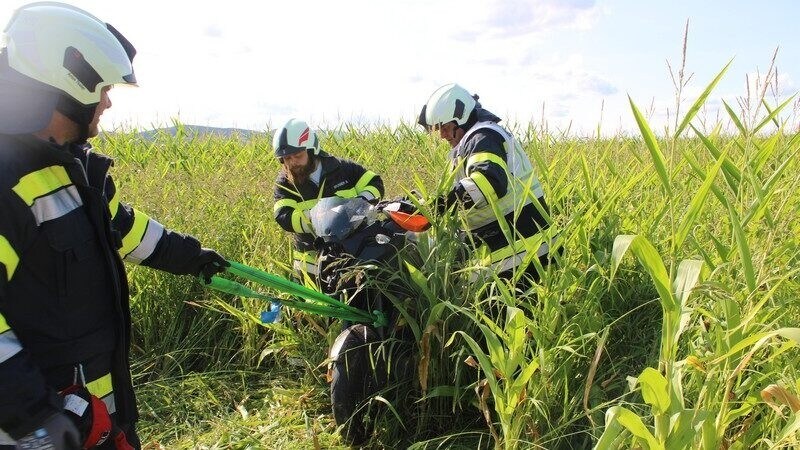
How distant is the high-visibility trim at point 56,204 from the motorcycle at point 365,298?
117 centimetres

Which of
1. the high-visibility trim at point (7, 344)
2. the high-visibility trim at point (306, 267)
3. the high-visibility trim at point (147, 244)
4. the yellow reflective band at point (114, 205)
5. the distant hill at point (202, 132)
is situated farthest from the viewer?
the distant hill at point (202, 132)

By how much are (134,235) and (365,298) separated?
1.13m

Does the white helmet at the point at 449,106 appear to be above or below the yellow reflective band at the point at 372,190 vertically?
above

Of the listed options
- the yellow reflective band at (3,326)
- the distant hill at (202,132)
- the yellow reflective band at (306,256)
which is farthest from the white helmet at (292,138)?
the distant hill at (202,132)

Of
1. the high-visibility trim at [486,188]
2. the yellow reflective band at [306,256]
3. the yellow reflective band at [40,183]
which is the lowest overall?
the yellow reflective band at [306,256]

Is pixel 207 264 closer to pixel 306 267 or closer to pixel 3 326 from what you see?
pixel 3 326

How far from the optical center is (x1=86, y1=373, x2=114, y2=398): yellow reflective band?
1916 mm

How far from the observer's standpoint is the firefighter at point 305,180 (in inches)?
161

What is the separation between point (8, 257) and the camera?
1.59 metres

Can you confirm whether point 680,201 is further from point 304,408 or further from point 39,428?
point 39,428

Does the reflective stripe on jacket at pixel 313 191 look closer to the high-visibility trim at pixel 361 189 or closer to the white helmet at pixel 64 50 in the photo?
the high-visibility trim at pixel 361 189

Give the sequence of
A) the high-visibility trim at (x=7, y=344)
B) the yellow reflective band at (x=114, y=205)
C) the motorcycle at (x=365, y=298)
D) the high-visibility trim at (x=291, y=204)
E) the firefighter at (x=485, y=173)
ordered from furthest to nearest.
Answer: the high-visibility trim at (x=291, y=204), the firefighter at (x=485, y=173), the motorcycle at (x=365, y=298), the yellow reflective band at (x=114, y=205), the high-visibility trim at (x=7, y=344)

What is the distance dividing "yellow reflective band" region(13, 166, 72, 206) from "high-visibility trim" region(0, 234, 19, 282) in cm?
13

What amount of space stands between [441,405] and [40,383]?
173cm
